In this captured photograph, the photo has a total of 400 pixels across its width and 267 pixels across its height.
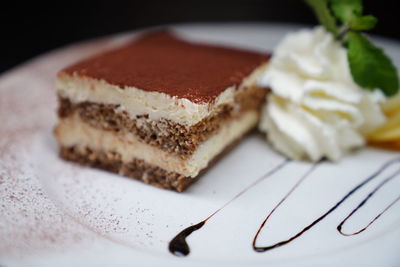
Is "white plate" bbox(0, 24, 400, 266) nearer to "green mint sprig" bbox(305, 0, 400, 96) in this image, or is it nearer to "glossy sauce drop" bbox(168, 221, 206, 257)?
"glossy sauce drop" bbox(168, 221, 206, 257)

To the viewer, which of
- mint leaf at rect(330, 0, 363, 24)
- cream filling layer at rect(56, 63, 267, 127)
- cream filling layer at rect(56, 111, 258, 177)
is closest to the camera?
cream filling layer at rect(56, 63, 267, 127)

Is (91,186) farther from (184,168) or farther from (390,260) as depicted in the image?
(390,260)

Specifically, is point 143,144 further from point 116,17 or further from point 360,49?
point 116,17

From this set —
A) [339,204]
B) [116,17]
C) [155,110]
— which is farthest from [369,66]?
[116,17]

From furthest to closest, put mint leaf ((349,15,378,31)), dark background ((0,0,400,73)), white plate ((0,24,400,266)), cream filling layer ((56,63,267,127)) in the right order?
dark background ((0,0,400,73)) → mint leaf ((349,15,378,31)) → cream filling layer ((56,63,267,127)) → white plate ((0,24,400,266))

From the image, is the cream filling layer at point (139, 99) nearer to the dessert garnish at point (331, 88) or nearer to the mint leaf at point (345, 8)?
the dessert garnish at point (331, 88)

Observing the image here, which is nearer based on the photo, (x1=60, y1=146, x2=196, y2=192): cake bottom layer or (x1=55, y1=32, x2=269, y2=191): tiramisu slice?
(x1=55, y1=32, x2=269, y2=191): tiramisu slice

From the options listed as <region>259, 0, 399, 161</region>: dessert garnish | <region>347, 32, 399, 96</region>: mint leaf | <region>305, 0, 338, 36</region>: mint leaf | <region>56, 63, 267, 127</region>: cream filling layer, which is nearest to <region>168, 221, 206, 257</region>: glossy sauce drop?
<region>56, 63, 267, 127</region>: cream filling layer
